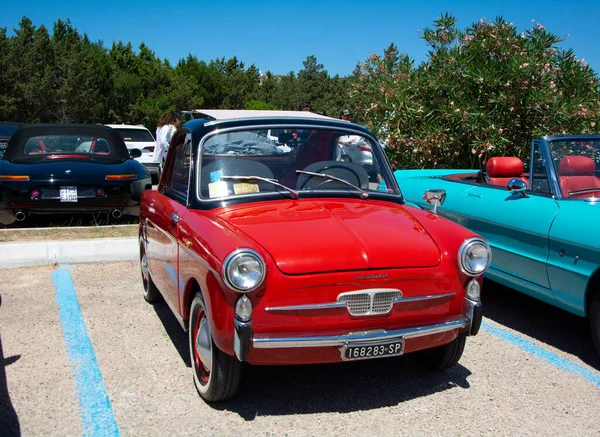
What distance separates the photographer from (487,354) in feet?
15.2

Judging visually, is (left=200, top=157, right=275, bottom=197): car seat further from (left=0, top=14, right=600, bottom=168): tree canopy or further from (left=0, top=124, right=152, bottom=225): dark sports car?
(left=0, top=14, right=600, bottom=168): tree canopy

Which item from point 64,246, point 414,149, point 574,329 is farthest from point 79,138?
point 574,329

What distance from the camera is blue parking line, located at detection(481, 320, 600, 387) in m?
4.28

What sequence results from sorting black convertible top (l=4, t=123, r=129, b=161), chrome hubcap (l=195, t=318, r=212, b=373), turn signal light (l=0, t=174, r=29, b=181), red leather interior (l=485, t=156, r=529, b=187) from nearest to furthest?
chrome hubcap (l=195, t=318, r=212, b=373) → red leather interior (l=485, t=156, r=529, b=187) → turn signal light (l=0, t=174, r=29, b=181) → black convertible top (l=4, t=123, r=129, b=161)

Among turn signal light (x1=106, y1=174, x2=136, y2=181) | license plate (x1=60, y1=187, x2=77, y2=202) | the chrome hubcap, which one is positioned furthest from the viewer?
turn signal light (x1=106, y1=174, x2=136, y2=181)

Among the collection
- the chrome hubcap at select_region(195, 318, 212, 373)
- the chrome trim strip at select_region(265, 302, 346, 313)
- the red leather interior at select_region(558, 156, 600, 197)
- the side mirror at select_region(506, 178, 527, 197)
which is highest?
the red leather interior at select_region(558, 156, 600, 197)

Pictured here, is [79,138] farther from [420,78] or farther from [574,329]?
[574,329]

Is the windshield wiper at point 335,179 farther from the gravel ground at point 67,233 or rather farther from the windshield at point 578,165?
the gravel ground at point 67,233

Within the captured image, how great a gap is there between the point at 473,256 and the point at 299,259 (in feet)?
3.54

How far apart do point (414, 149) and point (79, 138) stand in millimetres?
5033

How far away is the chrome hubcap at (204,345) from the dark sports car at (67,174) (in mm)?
4759

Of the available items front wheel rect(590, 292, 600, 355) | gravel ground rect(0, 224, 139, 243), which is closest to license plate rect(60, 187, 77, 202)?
gravel ground rect(0, 224, 139, 243)

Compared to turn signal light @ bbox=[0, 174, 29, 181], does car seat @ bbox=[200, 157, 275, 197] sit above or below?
above

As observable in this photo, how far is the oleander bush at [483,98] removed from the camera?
8.93 metres
